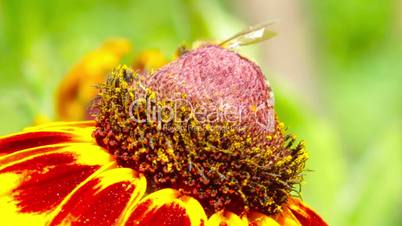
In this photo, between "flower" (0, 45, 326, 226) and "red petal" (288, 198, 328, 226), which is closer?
"flower" (0, 45, 326, 226)

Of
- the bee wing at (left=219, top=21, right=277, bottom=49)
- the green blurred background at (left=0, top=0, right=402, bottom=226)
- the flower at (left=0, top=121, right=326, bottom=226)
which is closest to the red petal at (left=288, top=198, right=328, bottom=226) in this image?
the flower at (left=0, top=121, right=326, bottom=226)

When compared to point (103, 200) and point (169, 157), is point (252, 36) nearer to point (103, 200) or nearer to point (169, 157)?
point (169, 157)

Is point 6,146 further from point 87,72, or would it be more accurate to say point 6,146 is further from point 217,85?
point 87,72

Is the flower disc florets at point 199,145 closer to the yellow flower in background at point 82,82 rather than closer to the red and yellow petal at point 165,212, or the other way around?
the red and yellow petal at point 165,212

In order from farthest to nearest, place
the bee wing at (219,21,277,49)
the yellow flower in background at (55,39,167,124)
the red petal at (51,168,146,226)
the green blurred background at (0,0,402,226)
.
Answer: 1. the green blurred background at (0,0,402,226)
2. the yellow flower in background at (55,39,167,124)
3. the bee wing at (219,21,277,49)
4. the red petal at (51,168,146,226)

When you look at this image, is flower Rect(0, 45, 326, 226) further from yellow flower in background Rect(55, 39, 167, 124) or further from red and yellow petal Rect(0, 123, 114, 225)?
yellow flower in background Rect(55, 39, 167, 124)

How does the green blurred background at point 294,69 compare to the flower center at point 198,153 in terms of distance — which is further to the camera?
the green blurred background at point 294,69

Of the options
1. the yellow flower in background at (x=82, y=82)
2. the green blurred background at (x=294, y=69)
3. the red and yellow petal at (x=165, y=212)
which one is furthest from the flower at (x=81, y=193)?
the yellow flower in background at (x=82, y=82)

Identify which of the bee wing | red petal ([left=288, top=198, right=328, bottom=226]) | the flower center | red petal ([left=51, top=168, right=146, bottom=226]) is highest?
the bee wing
